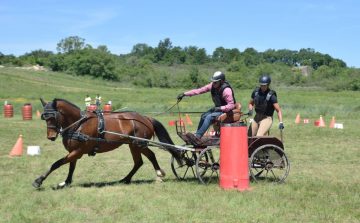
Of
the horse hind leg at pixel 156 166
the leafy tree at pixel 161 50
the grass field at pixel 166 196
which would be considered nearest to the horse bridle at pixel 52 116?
the grass field at pixel 166 196

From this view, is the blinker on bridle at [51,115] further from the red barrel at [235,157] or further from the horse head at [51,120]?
the red barrel at [235,157]

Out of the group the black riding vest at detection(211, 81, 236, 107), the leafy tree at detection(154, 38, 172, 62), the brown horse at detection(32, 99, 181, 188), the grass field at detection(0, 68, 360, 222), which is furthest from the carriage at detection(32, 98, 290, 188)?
the leafy tree at detection(154, 38, 172, 62)

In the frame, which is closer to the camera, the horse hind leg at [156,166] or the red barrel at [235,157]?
the red barrel at [235,157]

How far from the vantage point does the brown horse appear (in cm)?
1003

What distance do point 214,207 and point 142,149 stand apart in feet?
11.3

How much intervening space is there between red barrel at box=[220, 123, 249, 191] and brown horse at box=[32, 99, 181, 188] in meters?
1.68

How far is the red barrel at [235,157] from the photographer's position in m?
9.60

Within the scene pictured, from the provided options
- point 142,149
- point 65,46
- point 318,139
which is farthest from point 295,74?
point 142,149

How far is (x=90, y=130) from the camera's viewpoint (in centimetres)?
1039

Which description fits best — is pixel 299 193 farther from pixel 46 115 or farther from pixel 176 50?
pixel 176 50

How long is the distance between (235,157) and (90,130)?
2909 millimetres

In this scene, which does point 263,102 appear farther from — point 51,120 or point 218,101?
point 51,120

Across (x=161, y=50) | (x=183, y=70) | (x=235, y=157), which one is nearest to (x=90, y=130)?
(x=235, y=157)

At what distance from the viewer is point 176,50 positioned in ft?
618
